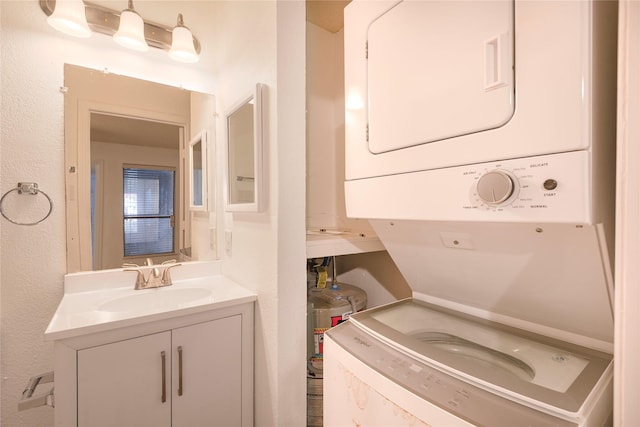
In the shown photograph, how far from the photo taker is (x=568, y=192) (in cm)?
69

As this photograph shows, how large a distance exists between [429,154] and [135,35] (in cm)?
186

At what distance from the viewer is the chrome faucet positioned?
1.84 m

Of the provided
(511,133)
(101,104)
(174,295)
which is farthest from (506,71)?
(101,104)

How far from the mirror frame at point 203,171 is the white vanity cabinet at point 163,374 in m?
0.90

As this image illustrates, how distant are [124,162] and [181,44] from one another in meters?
0.84

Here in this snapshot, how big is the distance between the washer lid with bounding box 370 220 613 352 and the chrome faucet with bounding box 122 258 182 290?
1.43 meters

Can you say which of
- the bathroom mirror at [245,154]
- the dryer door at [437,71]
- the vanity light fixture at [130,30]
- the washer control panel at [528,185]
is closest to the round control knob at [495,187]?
the washer control panel at [528,185]

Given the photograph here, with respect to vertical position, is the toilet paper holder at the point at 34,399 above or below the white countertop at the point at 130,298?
below

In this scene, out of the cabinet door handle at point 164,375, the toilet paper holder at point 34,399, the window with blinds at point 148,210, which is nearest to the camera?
the toilet paper holder at point 34,399

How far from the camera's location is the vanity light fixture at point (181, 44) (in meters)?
1.91

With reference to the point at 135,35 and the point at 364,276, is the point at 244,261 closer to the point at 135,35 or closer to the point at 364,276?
the point at 364,276

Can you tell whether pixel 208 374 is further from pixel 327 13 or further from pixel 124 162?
pixel 327 13

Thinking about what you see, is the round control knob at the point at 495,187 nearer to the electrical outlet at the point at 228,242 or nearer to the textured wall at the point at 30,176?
the electrical outlet at the point at 228,242

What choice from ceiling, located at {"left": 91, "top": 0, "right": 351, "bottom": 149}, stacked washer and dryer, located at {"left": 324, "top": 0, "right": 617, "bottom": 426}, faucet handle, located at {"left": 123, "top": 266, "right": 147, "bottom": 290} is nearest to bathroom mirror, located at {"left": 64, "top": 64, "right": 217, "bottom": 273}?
ceiling, located at {"left": 91, "top": 0, "right": 351, "bottom": 149}
